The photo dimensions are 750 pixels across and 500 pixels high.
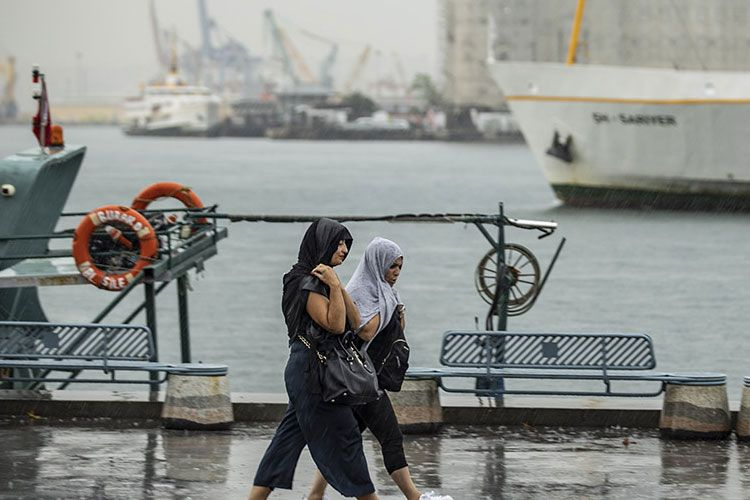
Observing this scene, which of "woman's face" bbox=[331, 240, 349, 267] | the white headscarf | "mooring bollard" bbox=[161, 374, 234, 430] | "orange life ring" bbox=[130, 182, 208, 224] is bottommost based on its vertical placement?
"mooring bollard" bbox=[161, 374, 234, 430]

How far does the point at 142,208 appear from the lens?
52.7ft

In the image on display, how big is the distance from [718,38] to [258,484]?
9039 cm

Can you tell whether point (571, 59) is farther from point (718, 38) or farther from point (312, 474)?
point (312, 474)

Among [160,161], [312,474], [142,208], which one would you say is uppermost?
[142,208]

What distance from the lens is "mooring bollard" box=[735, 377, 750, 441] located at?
35.4ft

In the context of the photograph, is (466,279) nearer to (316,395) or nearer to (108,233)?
(108,233)

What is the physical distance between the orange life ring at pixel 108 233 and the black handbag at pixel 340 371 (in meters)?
4.94

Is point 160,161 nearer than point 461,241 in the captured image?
No

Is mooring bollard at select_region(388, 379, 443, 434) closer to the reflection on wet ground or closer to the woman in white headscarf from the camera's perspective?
the reflection on wet ground

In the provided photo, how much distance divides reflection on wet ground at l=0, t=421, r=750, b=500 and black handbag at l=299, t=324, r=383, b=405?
1341mm

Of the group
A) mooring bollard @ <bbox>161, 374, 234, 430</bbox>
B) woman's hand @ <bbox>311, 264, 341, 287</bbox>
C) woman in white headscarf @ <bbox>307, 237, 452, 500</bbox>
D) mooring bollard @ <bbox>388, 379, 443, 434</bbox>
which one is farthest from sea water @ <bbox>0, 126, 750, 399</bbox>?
woman's hand @ <bbox>311, 264, 341, 287</bbox>

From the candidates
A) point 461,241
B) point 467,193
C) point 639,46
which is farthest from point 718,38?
→ point 461,241

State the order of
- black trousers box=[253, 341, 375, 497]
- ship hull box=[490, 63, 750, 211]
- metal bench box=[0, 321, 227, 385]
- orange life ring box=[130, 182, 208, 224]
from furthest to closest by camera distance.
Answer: ship hull box=[490, 63, 750, 211] → orange life ring box=[130, 182, 208, 224] → metal bench box=[0, 321, 227, 385] → black trousers box=[253, 341, 375, 497]

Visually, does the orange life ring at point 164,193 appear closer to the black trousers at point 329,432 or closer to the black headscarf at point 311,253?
the black trousers at point 329,432
